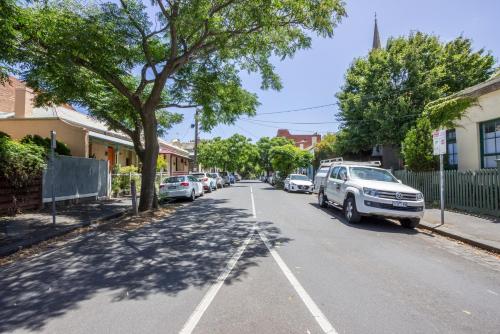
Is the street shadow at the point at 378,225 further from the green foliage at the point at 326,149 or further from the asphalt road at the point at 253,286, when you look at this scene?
the green foliage at the point at 326,149

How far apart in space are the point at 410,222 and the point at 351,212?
1.69 metres

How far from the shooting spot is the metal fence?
13.6 metres

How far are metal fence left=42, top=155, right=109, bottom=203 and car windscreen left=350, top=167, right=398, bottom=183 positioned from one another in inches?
410

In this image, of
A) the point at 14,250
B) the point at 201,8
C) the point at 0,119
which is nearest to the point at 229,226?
the point at 14,250

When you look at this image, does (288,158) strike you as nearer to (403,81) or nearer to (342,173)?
(403,81)

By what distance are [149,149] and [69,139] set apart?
7.80 meters

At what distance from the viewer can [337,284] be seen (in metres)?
5.06

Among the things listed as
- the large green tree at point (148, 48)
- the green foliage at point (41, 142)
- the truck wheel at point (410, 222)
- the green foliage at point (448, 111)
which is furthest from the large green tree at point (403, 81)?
the green foliage at point (41, 142)

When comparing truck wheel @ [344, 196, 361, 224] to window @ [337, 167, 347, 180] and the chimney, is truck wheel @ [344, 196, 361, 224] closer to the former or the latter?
window @ [337, 167, 347, 180]

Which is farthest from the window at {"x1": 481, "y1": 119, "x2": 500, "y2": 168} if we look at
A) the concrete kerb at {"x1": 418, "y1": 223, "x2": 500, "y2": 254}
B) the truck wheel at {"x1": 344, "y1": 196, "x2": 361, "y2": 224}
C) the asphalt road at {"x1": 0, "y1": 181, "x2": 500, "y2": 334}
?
the asphalt road at {"x1": 0, "y1": 181, "x2": 500, "y2": 334}

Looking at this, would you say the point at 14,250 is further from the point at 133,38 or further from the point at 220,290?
the point at 133,38

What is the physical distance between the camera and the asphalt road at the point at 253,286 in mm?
3822

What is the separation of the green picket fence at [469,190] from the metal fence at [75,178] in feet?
47.9

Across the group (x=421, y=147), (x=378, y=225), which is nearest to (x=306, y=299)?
(x=378, y=225)
